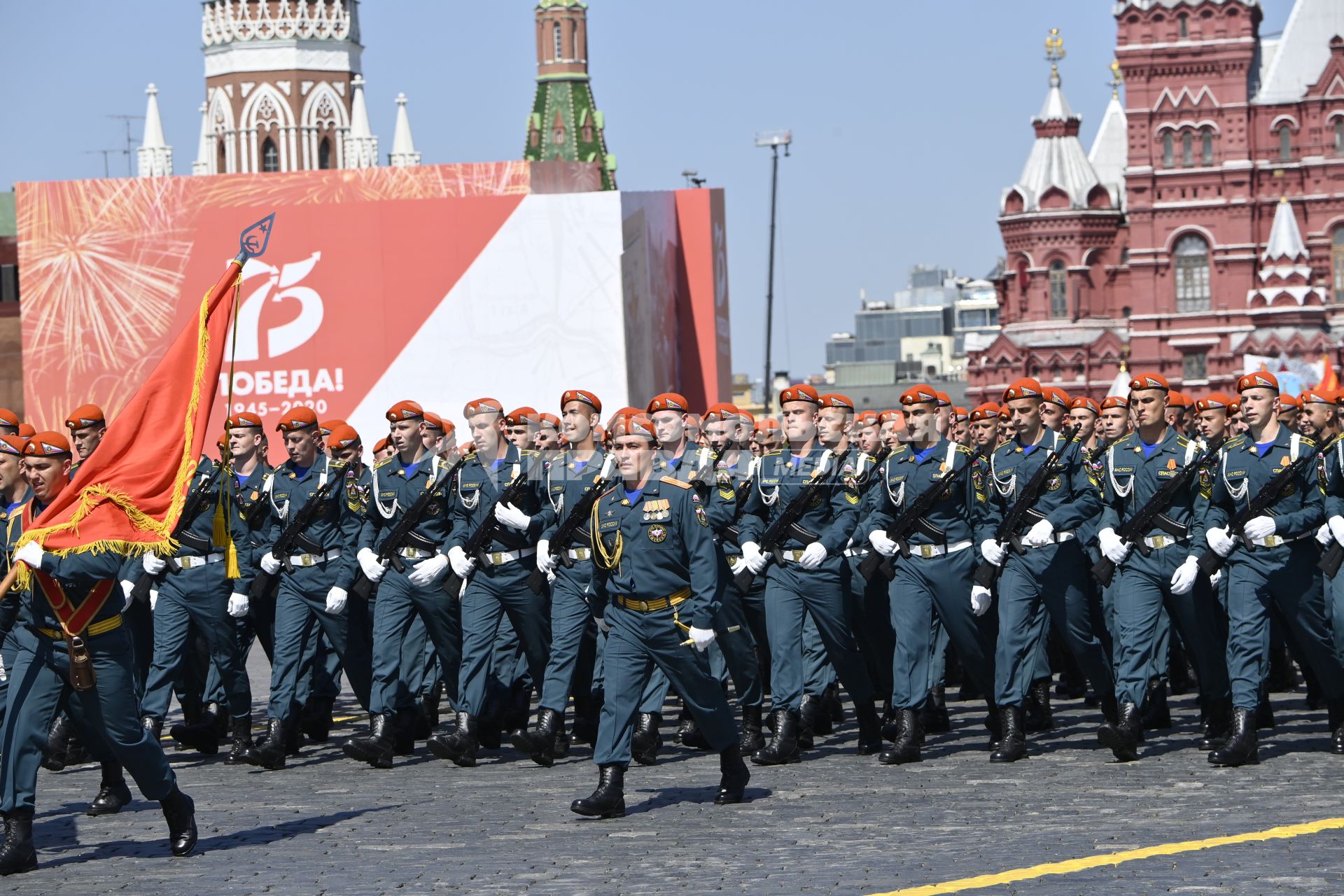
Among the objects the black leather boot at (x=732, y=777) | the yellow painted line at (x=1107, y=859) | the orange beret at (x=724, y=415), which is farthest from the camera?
the orange beret at (x=724, y=415)

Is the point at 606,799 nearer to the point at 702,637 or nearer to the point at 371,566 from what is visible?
the point at 702,637

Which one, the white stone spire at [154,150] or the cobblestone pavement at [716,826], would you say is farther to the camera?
the white stone spire at [154,150]

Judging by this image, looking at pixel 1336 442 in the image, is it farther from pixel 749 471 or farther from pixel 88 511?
pixel 88 511

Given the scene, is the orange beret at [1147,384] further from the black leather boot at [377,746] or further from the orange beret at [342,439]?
the orange beret at [342,439]

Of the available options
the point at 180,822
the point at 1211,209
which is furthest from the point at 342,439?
the point at 1211,209

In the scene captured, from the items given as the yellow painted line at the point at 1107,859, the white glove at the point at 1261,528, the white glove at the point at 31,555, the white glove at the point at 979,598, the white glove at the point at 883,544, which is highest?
the white glove at the point at 31,555

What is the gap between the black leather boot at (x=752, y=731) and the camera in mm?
11688

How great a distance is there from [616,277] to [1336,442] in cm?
2759

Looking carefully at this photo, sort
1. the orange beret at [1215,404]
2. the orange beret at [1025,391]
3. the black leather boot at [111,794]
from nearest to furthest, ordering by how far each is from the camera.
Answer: the black leather boot at [111,794]
the orange beret at [1025,391]
the orange beret at [1215,404]

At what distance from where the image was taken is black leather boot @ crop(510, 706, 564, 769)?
11.4 meters

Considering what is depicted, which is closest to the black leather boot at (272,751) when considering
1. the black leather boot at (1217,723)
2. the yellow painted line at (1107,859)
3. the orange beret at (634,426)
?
the orange beret at (634,426)

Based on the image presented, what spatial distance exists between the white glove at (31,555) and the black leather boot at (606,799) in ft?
8.41

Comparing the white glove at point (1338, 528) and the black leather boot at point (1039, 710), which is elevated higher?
the white glove at point (1338, 528)

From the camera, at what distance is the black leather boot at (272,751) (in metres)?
11.7
